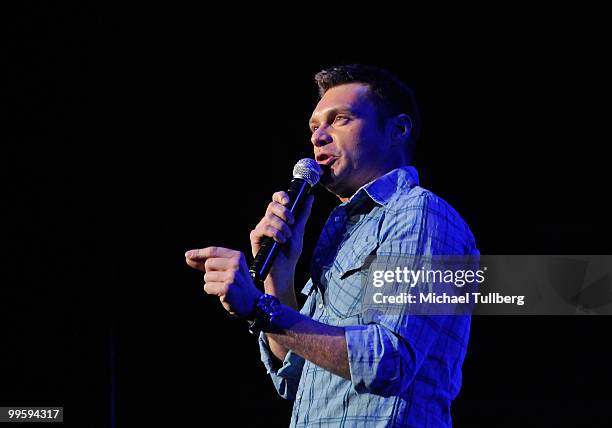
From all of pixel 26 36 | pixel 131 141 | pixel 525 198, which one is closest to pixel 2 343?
pixel 131 141

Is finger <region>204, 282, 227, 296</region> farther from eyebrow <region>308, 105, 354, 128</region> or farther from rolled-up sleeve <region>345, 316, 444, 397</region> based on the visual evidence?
eyebrow <region>308, 105, 354, 128</region>

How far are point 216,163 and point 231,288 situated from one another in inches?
79.6

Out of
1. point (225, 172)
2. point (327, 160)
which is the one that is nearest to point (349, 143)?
point (327, 160)

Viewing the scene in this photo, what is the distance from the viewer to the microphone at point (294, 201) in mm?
1313

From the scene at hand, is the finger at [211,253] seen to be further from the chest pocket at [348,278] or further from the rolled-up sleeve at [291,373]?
the rolled-up sleeve at [291,373]

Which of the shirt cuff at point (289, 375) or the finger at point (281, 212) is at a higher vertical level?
the finger at point (281, 212)

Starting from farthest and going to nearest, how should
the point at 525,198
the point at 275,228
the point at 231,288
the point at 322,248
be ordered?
the point at 525,198, the point at 322,248, the point at 275,228, the point at 231,288

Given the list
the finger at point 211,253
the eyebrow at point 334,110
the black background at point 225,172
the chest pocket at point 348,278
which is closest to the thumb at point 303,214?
the chest pocket at point 348,278

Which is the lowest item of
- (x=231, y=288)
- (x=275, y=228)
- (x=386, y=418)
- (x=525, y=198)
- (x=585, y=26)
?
(x=386, y=418)

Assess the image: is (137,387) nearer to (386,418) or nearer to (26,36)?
(26,36)

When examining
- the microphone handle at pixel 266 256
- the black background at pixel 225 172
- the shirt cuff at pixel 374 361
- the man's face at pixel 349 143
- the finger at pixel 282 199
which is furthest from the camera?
the black background at pixel 225 172

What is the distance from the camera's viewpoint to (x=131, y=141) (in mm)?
2990

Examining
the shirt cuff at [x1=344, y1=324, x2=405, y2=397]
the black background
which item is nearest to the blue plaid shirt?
the shirt cuff at [x1=344, y1=324, x2=405, y2=397]

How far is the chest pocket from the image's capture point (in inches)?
53.2
